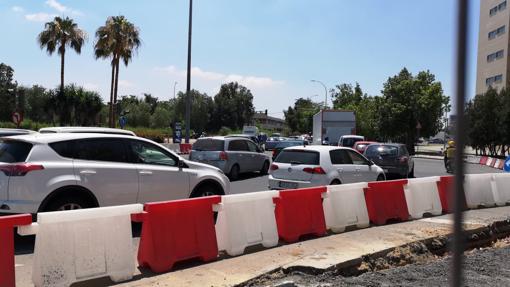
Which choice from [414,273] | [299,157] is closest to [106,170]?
[414,273]

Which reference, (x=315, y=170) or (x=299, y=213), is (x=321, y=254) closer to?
(x=299, y=213)

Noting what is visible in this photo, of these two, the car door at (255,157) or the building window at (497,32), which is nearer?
the car door at (255,157)

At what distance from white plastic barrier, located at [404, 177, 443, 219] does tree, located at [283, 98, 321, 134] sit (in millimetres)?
90930

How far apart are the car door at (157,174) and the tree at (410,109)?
48026mm

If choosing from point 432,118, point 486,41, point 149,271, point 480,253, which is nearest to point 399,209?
point 480,253

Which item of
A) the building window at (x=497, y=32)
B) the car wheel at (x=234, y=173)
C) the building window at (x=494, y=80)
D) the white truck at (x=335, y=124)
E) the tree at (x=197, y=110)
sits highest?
the building window at (x=497, y=32)

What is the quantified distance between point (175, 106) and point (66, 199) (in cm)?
9356

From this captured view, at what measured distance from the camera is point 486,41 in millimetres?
75938

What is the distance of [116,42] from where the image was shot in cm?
3809

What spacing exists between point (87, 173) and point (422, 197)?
6699 mm

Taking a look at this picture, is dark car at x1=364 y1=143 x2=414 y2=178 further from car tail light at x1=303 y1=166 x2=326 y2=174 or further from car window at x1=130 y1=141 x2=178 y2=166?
car window at x1=130 y1=141 x2=178 y2=166

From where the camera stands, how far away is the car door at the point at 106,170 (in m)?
7.92

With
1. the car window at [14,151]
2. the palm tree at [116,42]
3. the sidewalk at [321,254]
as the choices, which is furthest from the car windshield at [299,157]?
the palm tree at [116,42]

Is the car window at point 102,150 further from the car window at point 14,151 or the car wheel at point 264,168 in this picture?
the car wheel at point 264,168
